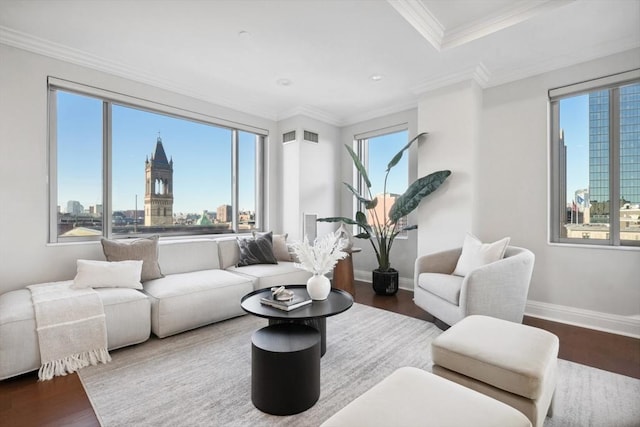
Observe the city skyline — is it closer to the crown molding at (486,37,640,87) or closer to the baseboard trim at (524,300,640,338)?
the crown molding at (486,37,640,87)

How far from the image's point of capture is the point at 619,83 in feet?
9.79

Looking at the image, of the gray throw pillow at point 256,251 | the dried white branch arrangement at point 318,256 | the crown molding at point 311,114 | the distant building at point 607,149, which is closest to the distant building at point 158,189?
the gray throw pillow at point 256,251

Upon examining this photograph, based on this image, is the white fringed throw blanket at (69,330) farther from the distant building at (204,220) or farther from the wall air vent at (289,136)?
the wall air vent at (289,136)

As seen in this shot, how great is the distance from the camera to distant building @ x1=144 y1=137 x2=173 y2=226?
3832 mm

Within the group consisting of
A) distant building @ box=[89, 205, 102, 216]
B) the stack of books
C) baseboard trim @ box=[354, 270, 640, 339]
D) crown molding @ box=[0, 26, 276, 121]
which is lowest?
baseboard trim @ box=[354, 270, 640, 339]

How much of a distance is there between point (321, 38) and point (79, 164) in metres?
2.83

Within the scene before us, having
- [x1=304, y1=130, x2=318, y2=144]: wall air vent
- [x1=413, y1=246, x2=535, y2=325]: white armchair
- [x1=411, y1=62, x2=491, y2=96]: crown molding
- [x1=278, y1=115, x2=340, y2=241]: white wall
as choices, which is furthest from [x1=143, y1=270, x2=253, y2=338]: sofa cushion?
[x1=411, y1=62, x2=491, y2=96]: crown molding

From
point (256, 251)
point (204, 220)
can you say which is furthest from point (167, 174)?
point (256, 251)

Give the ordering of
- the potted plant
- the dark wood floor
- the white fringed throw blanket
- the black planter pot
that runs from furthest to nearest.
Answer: the black planter pot
the potted plant
the white fringed throw blanket
the dark wood floor

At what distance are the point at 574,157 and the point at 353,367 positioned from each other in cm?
320

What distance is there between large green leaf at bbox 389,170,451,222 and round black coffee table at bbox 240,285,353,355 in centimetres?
166

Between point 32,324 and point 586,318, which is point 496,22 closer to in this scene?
point 586,318

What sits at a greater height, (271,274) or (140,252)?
(140,252)

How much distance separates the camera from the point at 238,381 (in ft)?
6.83
